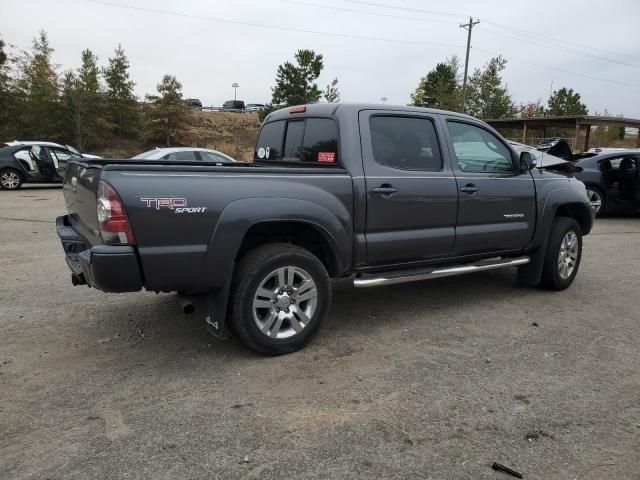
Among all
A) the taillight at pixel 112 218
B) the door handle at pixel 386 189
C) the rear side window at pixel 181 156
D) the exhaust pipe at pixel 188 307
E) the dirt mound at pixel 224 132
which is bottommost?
the exhaust pipe at pixel 188 307

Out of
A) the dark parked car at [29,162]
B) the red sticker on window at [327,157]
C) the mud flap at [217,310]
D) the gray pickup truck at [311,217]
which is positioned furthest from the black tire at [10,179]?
the mud flap at [217,310]

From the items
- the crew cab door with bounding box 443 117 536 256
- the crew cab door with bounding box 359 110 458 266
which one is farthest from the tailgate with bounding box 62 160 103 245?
the crew cab door with bounding box 443 117 536 256

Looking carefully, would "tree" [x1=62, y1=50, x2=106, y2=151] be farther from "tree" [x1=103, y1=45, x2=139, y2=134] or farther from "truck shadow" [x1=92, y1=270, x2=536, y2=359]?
"truck shadow" [x1=92, y1=270, x2=536, y2=359]

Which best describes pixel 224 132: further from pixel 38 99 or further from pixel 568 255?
pixel 568 255

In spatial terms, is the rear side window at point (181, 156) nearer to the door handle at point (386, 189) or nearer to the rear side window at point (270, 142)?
the rear side window at point (270, 142)

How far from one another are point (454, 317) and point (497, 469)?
7.74 feet

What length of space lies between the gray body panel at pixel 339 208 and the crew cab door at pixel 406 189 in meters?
0.01

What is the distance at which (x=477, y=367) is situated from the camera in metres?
3.72

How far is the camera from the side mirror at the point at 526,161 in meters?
5.24

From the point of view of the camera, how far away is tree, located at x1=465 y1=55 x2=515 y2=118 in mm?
37875

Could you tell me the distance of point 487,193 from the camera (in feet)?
16.2

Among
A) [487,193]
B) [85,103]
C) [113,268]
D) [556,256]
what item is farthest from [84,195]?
[85,103]

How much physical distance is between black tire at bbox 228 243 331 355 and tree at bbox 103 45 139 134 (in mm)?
37961

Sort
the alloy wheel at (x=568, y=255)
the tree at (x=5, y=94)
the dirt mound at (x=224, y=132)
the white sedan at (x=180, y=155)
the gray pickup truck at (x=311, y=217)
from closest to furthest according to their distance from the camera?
the gray pickup truck at (x=311, y=217), the alloy wheel at (x=568, y=255), the white sedan at (x=180, y=155), the tree at (x=5, y=94), the dirt mound at (x=224, y=132)
